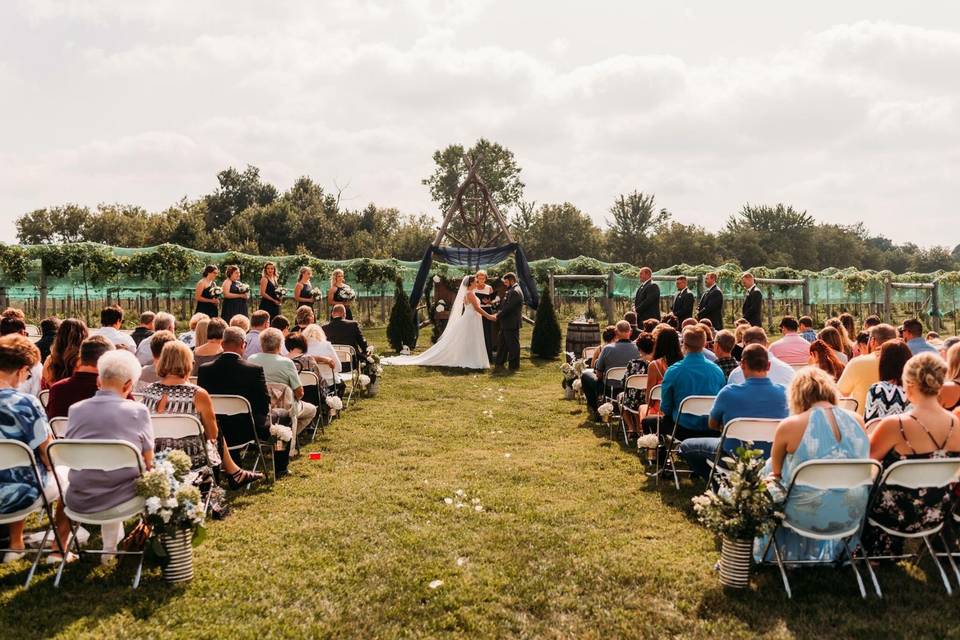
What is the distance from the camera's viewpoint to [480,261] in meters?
18.3

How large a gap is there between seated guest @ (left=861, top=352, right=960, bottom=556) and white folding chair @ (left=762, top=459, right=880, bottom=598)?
0.53 ft

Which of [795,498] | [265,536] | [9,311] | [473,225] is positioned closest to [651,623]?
[795,498]

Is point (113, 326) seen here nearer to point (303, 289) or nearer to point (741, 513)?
point (303, 289)

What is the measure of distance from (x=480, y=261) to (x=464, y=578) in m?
14.6

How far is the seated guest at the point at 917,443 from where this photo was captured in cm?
382

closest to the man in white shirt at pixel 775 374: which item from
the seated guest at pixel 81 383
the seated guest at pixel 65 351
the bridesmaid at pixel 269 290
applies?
the seated guest at pixel 81 383

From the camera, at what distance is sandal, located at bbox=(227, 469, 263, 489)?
550cm

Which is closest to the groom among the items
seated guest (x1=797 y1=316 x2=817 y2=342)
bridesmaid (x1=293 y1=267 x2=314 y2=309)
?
bridesmaid (x1=293 y1=267 x2=314 y2=309)

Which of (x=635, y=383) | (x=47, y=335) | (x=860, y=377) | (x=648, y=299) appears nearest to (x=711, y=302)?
(x=648, y=299)

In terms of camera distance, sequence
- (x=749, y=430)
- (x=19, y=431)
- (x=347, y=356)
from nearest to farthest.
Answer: (x=19, y=431) < (x=749, y=430) < (x=347, y=356)

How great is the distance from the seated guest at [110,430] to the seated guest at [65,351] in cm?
168

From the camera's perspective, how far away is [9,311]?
679cm

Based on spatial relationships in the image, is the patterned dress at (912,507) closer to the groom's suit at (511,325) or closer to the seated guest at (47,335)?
the seated guest at (47,335)

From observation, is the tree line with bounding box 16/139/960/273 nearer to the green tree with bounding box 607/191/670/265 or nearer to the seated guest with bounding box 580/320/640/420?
the green tree with bounding box 607/191/670/265
